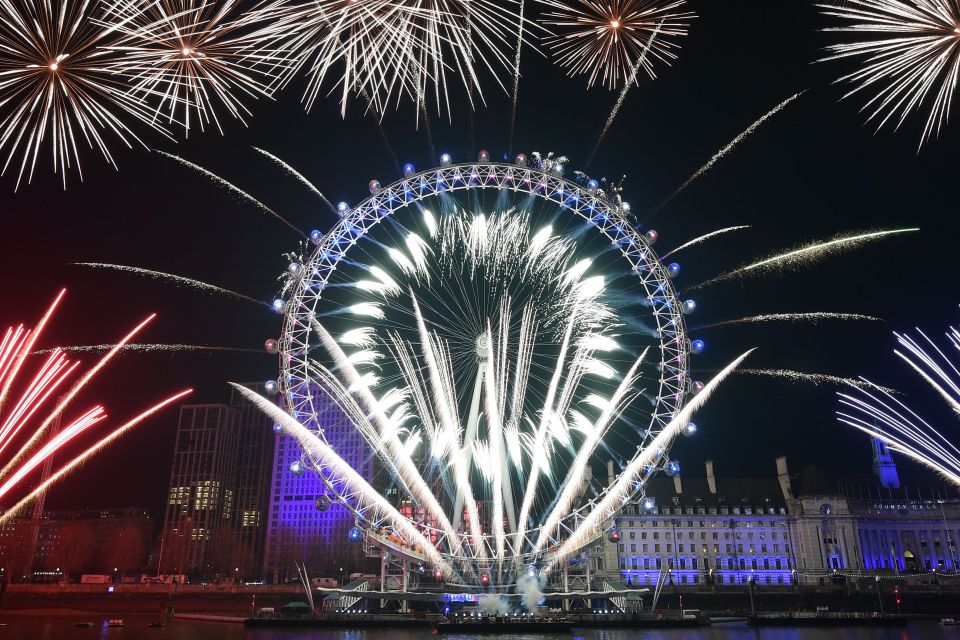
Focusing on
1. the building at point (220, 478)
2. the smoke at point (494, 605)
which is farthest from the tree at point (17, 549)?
the smoke at point (494, 605)

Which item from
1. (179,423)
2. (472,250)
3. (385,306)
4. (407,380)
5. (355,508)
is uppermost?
(179,423)

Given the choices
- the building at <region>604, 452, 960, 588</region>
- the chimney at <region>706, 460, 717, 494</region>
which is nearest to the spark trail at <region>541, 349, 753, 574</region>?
the building at <region>604, 452, 960, 588</region>

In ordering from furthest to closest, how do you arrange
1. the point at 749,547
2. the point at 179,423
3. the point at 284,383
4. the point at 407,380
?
the point at 179,423, the point at 749,547, the point at 284,383, the point at 407,380

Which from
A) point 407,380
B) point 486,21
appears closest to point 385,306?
point 407,380

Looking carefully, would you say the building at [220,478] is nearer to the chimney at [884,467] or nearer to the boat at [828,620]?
the boat at [828,620]

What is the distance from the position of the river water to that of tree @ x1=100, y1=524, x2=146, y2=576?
67.0 meters

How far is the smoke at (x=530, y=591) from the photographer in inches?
1699

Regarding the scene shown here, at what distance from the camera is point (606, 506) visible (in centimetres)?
4275

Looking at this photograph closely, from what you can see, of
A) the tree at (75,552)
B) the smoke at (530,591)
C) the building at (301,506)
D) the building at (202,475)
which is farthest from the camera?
the building at (202,475)

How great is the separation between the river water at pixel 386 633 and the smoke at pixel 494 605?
3.51 meters

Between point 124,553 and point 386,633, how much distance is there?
277 ft

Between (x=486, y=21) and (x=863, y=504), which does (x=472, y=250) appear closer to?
(x=486, y=21)

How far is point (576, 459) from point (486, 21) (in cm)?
2341

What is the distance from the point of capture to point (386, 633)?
4122 centimetres
